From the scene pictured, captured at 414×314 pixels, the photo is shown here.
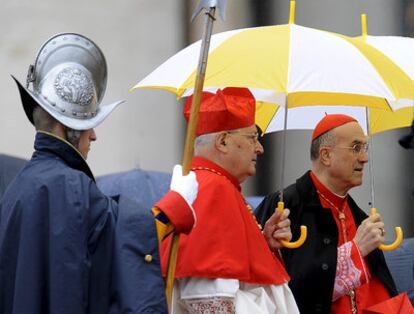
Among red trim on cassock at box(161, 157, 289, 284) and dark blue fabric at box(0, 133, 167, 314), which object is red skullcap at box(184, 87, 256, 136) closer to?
red trim on cassock at box(161, 157, 289, 284)

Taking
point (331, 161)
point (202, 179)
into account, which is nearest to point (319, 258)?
point (331, 161)

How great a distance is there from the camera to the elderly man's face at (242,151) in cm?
559

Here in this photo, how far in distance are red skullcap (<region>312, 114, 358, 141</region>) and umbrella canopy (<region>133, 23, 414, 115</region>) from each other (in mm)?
237

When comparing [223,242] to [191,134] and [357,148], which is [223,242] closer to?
Answer: [191,134]

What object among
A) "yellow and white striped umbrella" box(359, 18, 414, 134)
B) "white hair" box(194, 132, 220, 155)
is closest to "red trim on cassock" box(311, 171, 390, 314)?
"yellow and white striped umbrella" box(359, 18, 414, 134)

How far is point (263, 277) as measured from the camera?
535cm

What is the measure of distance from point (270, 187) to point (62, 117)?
17.4ft

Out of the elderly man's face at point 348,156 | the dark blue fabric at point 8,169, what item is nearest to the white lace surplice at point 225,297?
the elderly man's face at point 348,156

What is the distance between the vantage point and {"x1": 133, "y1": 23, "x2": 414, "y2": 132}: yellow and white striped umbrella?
18.9 feet

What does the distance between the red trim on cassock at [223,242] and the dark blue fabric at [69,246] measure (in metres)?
0.35

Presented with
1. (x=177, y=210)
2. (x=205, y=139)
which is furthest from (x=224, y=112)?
(x=177, y=210)

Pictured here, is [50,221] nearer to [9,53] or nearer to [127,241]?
[127,241]

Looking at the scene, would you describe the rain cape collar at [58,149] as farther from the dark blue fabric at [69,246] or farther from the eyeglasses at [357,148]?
the eyeglasses at [357,148]

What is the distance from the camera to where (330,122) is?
6.55m
